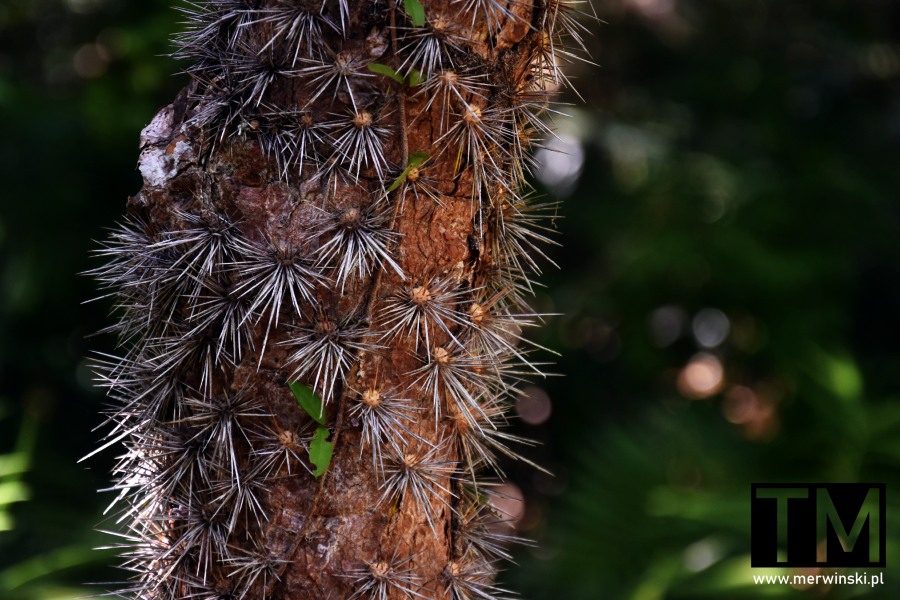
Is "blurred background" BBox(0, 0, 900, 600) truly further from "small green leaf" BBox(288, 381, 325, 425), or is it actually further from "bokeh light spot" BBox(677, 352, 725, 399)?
"small green leaf" BBox(288, 381, 325, 425)

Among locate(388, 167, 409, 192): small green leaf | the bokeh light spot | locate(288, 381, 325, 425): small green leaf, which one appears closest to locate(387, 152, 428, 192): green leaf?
locate(388, 167, 409, 192): small green leaf

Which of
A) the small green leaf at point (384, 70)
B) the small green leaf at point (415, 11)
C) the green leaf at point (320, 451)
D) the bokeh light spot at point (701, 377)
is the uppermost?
the bokeh light spot at point (701, 377)

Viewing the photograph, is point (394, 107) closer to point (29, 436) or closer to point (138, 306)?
point (138, 306)

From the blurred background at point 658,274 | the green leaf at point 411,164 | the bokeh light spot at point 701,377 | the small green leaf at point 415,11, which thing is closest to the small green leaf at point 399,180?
the green leaf at point 411,164

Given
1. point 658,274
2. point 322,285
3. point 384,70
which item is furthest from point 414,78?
point 658,274

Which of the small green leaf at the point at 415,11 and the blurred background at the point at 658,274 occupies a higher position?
the blurred background at the point at 658,274

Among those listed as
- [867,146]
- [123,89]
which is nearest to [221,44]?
[123,89]

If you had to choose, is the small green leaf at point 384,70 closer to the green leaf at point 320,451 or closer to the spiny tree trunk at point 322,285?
the spiny tree trunk at point 322,285

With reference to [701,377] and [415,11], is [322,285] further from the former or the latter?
[701,377]
